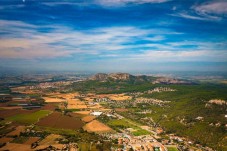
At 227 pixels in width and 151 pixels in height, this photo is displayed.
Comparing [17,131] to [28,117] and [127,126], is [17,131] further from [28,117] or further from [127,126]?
[127,126]

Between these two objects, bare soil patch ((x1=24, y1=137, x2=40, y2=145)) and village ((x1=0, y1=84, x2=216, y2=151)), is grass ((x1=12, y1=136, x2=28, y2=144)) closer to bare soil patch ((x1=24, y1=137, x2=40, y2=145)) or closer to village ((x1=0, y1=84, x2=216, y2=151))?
village ((x1=0, y1=84, x2=216, y2=151))

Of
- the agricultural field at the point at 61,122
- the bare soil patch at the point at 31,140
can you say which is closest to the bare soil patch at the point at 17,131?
the bare soil patch at the point at 31,140

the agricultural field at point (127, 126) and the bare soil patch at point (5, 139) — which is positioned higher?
the bare soil patch at point (5, 139)

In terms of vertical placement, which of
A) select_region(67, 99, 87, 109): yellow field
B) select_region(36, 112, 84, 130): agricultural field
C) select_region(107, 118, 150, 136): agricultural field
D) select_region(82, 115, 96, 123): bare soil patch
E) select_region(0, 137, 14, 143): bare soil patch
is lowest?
select_region(107, 118, 150, 136): agricultural field

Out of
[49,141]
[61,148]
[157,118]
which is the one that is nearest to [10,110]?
[49,141]

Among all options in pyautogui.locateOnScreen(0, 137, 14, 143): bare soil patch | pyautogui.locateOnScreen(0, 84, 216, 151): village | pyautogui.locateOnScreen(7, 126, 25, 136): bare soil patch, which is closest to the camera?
pyautogui.locateOnScreen(0, 137, 14, 143): bare soil patch

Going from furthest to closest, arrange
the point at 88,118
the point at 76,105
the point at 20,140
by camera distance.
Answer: the point at 76,105 → the point at 88,118 → the point at 20,140

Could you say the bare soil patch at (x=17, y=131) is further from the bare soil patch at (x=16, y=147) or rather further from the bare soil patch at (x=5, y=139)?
the bare soil patch at (x=16, y=147)

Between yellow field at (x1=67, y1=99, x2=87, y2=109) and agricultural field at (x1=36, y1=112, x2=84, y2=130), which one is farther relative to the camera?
yellow field at (x1=67, y1=99, x2=87, y2=109)

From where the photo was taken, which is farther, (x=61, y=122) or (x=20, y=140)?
(x=61, y=122)

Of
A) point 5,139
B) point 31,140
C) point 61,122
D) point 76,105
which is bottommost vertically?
point 61,122

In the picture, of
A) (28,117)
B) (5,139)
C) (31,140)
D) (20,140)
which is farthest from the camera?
(28,117)

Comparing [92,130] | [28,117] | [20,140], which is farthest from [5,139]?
[28,117]

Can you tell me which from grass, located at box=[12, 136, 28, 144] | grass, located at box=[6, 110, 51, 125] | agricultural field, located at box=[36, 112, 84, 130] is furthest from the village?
grass, located at box=[12, 136, 28, 144]
